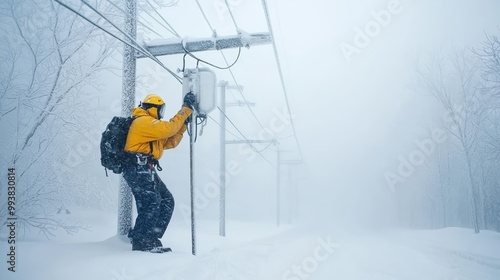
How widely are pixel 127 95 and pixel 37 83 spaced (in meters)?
4.43

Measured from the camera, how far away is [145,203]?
382 centimetres

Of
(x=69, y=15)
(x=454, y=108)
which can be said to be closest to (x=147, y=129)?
(x=69, y=15)

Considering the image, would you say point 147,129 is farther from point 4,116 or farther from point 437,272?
point 437,272

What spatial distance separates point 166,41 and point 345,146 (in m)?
104

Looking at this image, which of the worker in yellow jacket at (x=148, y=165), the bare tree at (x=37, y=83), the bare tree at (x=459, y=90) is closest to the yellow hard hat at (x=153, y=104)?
the worker in yellow jacket at (x=148, y=165)

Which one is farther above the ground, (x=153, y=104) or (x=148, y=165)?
(x=153, y=104)

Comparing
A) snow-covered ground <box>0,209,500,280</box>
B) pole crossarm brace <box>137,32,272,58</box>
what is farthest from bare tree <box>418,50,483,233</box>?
pole crossarm brace <box>137,32,272,58</box>

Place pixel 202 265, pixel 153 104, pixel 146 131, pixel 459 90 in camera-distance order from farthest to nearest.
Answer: pixel 459 90 → pixel 153 104 → pixel 202 265 → pixel 146 131

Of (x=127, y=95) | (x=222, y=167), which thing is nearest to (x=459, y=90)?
(x=222, y=167)

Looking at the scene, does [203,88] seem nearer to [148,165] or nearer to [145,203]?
[148,165]

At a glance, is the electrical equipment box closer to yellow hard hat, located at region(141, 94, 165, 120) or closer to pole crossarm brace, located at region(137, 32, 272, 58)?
yellow hard hat, located at region(141, 94, 165, 120)

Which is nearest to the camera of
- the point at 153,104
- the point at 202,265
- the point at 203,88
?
the point at 202,265

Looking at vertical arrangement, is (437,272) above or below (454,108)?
below

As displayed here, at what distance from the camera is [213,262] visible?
13.5 ft
